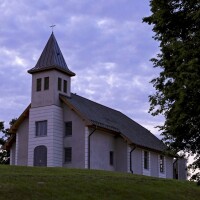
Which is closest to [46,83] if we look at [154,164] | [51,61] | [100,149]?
[51,61]

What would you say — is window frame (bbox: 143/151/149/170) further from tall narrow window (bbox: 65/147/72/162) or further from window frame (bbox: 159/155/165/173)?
tall narrow window (bbox: 65/147/72/162)

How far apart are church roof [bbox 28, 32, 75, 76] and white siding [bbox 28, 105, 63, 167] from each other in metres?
3.42

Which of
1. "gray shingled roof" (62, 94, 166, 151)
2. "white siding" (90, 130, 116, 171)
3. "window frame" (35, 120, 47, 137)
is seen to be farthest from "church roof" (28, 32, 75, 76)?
"white siding" (90, 130, 116, 171)

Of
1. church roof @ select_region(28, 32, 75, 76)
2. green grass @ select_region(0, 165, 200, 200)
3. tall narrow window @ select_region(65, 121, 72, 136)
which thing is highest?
church roof @ select_region(28, 32, 75, 76)

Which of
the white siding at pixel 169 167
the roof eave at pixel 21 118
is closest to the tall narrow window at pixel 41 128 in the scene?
the roof eave at pixel 21 118

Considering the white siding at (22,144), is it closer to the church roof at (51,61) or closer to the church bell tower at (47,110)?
the church bell tower at (47,110)

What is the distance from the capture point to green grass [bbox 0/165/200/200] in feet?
69.8

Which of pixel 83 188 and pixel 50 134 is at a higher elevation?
pixel 50 134

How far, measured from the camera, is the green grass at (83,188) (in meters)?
21.3

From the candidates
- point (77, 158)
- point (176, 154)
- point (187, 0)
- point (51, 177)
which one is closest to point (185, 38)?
point (187, 0)

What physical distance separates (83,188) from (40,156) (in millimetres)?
20645

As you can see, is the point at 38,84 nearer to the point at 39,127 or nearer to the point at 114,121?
the point at 39,127

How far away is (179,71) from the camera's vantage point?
21.2m

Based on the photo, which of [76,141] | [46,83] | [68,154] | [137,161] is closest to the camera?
[76,141]
